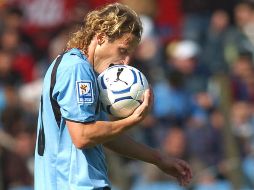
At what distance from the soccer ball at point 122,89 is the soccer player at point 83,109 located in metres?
0.06

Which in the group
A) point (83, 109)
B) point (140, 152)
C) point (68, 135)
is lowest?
point (140, 152)

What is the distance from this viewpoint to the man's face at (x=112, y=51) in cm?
610

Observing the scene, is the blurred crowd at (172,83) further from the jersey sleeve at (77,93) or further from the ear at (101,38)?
the jersey sleeve at (77,93)

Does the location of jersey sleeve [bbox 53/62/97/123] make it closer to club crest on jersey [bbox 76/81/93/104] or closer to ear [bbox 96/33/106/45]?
club crest on jersey [bbox 76/81/93/104]

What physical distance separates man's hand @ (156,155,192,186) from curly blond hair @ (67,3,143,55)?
923 millimetres

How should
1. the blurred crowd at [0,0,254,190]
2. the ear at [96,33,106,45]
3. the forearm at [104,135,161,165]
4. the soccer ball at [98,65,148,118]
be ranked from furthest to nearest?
the blurred crowd at [0,0,254,190] < the forearm at [104,135,161,165] < the ear at [96,33,106,45] < the soccer ball at [98,65,148,118]

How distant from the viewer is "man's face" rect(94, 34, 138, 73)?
20.0 feet

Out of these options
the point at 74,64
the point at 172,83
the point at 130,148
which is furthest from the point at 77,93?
the point at 172,83

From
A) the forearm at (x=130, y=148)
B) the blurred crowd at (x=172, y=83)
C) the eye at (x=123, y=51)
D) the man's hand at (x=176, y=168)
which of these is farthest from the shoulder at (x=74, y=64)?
the blurred crowd at (x=172, y=83)

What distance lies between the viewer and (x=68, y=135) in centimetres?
603

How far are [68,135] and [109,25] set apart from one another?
27.5 inches

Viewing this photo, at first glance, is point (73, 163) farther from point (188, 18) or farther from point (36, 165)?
point (188, 18)

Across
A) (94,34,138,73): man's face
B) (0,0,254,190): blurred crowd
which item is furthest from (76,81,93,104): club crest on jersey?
(0,0,254,190): blurred crowd

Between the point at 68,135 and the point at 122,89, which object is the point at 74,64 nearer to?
→ the point at 122,89
